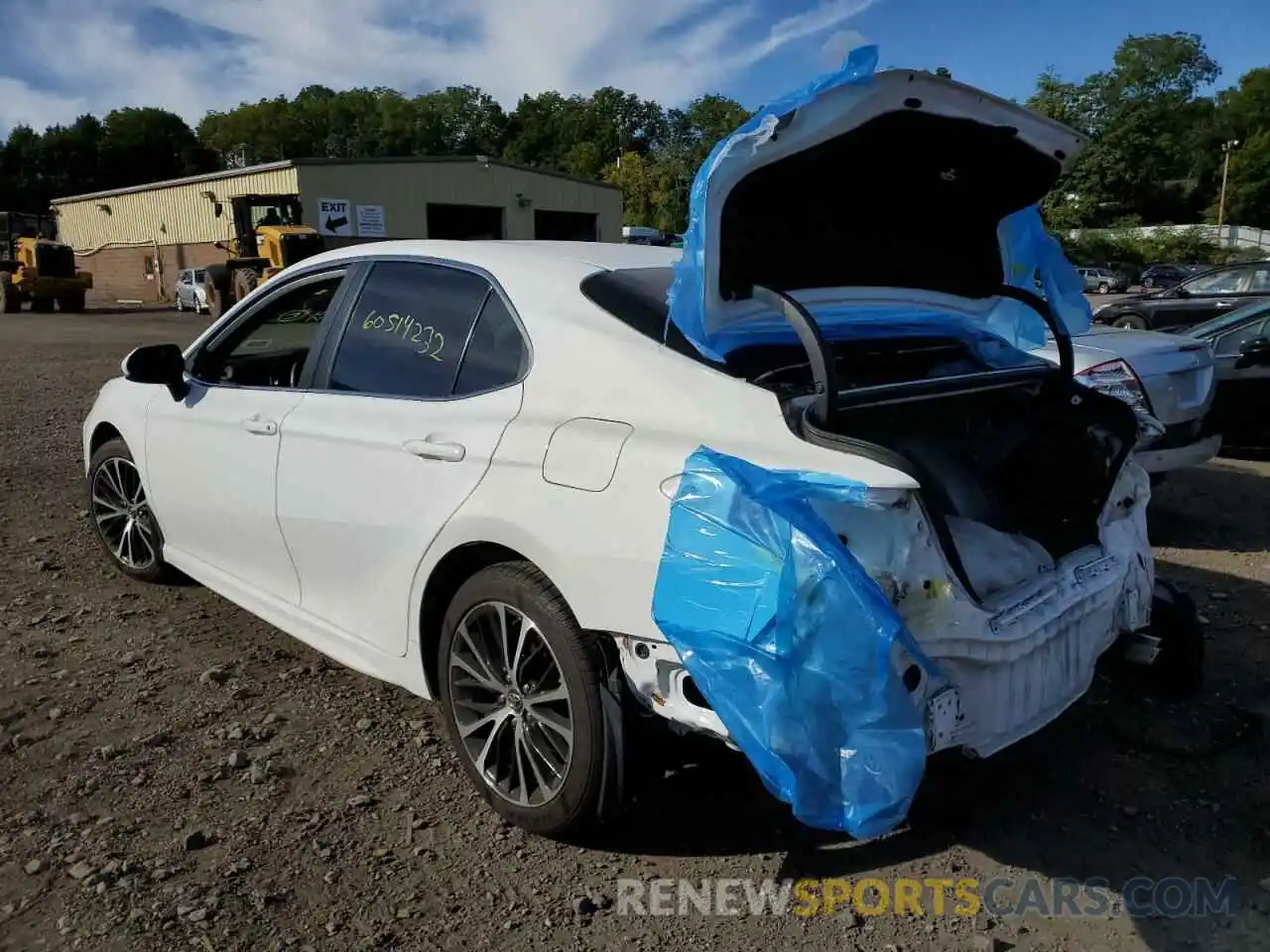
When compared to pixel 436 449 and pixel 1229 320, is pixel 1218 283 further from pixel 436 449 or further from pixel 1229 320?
pixel 436 449

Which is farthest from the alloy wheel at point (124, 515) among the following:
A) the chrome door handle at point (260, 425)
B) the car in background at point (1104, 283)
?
the car in background at point (1104, 283)

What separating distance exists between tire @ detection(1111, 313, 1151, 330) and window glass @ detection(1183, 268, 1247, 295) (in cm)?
86

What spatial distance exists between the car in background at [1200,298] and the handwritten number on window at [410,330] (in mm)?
12234

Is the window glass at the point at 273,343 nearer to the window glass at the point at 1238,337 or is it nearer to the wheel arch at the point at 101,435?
the wheel arch at the point at 101,435

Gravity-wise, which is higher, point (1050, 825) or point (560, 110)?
point (560, 110)

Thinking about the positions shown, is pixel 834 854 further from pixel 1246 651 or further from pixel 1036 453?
pixel 1246 651

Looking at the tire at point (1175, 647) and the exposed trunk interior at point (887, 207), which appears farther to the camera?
the tire at point (1175, 647)

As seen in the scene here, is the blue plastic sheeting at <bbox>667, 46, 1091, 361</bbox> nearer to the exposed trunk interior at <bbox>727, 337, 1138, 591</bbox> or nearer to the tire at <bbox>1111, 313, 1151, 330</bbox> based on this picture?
the exposed trunk interior at <bbox>727, 337, 1138, 591</bbox>

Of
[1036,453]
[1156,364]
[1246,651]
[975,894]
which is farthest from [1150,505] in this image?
[975,894]

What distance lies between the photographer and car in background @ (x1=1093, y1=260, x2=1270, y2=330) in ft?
43.2

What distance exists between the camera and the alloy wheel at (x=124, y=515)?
15.6ft

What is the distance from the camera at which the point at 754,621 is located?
216 cm

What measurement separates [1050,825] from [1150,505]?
4181 millimetres

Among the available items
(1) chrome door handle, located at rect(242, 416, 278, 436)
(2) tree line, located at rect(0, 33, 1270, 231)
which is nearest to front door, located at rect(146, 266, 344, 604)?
(1) chrome door handle, located at rect(242, 416, 278, 436)
